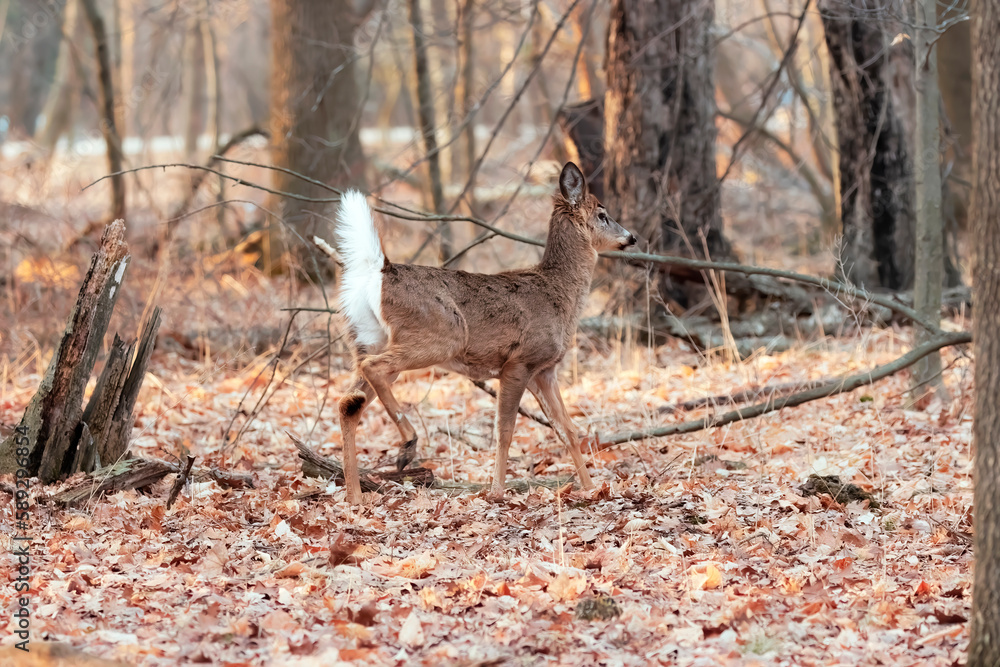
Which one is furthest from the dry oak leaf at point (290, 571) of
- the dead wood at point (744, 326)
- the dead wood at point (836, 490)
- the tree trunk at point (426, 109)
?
the tree trunk at point (426, 109)

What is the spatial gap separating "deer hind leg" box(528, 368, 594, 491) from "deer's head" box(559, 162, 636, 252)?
0.90 m

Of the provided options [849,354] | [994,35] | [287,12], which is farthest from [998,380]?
[287,12]

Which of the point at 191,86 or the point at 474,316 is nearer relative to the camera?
the point at 474,316

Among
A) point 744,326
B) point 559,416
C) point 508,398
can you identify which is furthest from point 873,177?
point 508,398

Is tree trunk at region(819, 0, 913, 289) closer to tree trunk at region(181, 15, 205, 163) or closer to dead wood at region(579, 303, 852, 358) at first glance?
dead wood at region(579, 303, 852, 358)

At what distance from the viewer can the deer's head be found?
5906mm

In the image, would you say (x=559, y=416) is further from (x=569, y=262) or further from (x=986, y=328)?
(x=986, y=328)

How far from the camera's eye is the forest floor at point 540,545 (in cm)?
335

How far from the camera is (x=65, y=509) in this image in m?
4.76

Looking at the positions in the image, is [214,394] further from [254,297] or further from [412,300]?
[412,300]

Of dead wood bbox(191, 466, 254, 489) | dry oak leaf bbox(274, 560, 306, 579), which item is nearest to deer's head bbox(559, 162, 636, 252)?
dead wood bbox(191, 466, 254, 489)

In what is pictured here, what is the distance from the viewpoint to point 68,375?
5.05 meters

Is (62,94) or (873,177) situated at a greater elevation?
(62,94)

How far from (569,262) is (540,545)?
6.67ft
